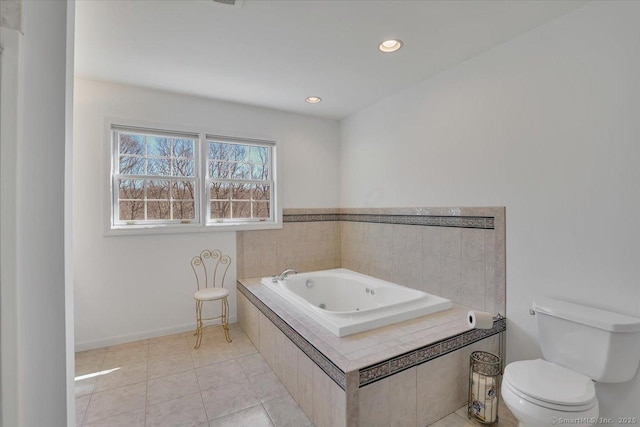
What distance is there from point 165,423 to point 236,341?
107cm

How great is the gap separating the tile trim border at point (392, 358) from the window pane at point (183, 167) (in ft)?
6.00

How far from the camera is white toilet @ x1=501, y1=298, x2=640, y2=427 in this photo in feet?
4.40

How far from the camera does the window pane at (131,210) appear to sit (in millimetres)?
2857

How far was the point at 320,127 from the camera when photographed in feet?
12.4

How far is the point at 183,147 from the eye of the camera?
3113 mm

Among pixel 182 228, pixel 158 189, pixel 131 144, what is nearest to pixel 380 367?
pixel 182 228

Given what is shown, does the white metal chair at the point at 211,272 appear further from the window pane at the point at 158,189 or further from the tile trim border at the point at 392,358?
the tile trim border at the point at 392,358

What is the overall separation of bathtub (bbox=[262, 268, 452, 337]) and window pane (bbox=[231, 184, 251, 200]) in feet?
3.38

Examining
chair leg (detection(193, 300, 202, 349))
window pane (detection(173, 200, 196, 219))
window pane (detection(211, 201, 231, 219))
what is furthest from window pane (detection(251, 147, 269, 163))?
chair leg (detection(193, 300, 202, 349))

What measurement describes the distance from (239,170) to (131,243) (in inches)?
52.1

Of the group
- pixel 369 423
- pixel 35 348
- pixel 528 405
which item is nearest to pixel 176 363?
pixel 369 423

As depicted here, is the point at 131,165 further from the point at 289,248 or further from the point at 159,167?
the point at 289,248

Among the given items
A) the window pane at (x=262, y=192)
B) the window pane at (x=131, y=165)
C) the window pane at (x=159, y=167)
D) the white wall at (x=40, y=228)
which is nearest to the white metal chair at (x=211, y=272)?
the window pane at (x=262, y=192)

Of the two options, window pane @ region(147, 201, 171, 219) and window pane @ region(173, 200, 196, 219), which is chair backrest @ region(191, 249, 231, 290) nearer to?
window pane @ region(173, 200, 196, 219)
